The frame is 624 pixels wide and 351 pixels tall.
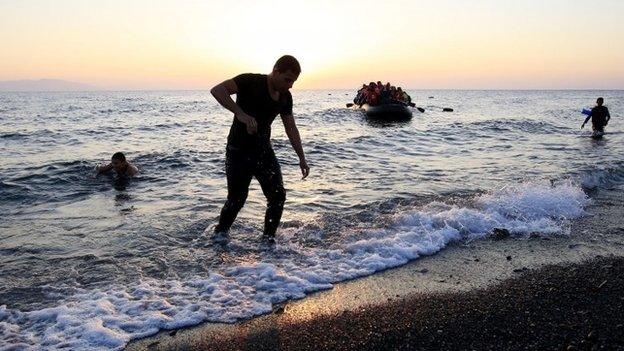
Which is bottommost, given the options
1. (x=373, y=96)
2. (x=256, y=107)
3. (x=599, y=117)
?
(x=599, y=117)

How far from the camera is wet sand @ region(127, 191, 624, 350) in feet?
10.4

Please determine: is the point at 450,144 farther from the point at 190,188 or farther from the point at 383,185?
the point at 190,188

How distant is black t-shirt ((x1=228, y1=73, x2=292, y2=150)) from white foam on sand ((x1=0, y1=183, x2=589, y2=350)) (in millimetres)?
1321

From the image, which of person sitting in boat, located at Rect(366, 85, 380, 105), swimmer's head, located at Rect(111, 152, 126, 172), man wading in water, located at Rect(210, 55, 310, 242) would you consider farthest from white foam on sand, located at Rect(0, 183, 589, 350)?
person sitting in boat, located at Rect(366, 85, 380, 105)

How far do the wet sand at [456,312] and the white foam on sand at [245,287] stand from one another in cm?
17

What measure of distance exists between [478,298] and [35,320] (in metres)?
3.68

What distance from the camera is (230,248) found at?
541cm

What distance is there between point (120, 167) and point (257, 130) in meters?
6.54

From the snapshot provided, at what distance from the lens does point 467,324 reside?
11.0 feet

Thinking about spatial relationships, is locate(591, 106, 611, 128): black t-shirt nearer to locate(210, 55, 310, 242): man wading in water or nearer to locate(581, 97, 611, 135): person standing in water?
locate(581, 97, 611, 135): person standing in water

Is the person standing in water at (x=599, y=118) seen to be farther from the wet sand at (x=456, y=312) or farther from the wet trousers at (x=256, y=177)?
the wet trousers at (x=256, y=177)

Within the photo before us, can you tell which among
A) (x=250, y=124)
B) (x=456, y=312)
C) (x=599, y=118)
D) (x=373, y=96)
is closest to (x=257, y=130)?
(x=250, y=124)

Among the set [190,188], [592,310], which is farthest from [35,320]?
[190,188]

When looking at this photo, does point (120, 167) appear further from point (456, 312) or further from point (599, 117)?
point (599, 117)
